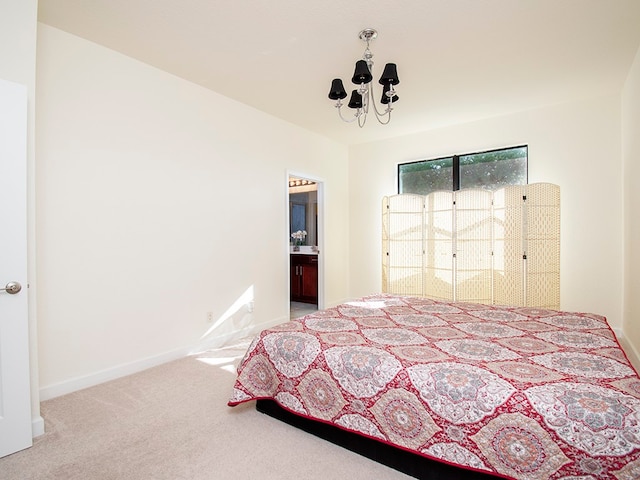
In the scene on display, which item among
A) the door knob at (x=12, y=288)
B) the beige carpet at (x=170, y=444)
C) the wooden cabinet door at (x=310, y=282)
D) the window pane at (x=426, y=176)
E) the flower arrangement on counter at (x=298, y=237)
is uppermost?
the window pane at (x=426, y=176)

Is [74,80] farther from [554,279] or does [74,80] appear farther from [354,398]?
[554,279]

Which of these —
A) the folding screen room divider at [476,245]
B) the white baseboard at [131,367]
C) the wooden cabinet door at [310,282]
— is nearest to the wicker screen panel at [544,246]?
the folding screen room divider at [476,245]

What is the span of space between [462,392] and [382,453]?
579 mm

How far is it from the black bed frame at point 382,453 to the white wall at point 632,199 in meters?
2.56

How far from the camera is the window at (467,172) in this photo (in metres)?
4.45

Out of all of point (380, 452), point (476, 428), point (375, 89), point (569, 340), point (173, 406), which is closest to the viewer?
point (476, 428)

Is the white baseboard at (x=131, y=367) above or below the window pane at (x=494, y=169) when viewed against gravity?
below

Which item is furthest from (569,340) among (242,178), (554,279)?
(242,178)

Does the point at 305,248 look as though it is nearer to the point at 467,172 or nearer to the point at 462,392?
the point at 467,172

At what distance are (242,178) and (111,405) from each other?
2.49m

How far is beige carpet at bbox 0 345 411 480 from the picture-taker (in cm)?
174

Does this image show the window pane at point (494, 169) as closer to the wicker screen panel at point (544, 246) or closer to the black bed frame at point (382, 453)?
the wicker screen panel at point (544, 246)

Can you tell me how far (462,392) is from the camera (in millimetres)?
1545

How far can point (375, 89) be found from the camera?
3559 mm
